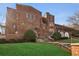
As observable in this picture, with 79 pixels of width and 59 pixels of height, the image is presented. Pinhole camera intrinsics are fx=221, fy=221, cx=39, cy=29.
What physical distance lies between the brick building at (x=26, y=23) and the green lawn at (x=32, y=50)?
0.12 m

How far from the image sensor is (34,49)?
2.42 meters

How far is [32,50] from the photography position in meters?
2.42

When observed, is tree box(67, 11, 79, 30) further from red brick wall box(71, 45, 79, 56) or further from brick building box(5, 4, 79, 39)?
red brick wall box(71, 45, 79, 56)

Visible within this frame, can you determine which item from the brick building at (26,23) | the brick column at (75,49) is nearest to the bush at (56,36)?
the brick building at (26,23)

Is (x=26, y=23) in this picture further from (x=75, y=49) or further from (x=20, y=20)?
(x=75, y=49)

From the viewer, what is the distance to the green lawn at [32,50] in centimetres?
241

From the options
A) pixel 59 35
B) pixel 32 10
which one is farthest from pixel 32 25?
pixel 59 35

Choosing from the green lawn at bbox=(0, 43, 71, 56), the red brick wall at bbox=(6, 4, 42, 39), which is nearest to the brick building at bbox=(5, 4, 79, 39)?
the red brick wall at bbox=(6, 4, 42, 39)

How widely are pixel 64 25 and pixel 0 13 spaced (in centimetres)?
72

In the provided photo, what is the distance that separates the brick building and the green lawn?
4.6 inches

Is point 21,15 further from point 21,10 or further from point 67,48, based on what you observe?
point 67,48

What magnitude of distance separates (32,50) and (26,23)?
0.31 meters

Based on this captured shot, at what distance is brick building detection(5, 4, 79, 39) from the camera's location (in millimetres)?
2465

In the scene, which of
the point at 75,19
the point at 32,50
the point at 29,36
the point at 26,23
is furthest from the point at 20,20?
the point at 75,19
